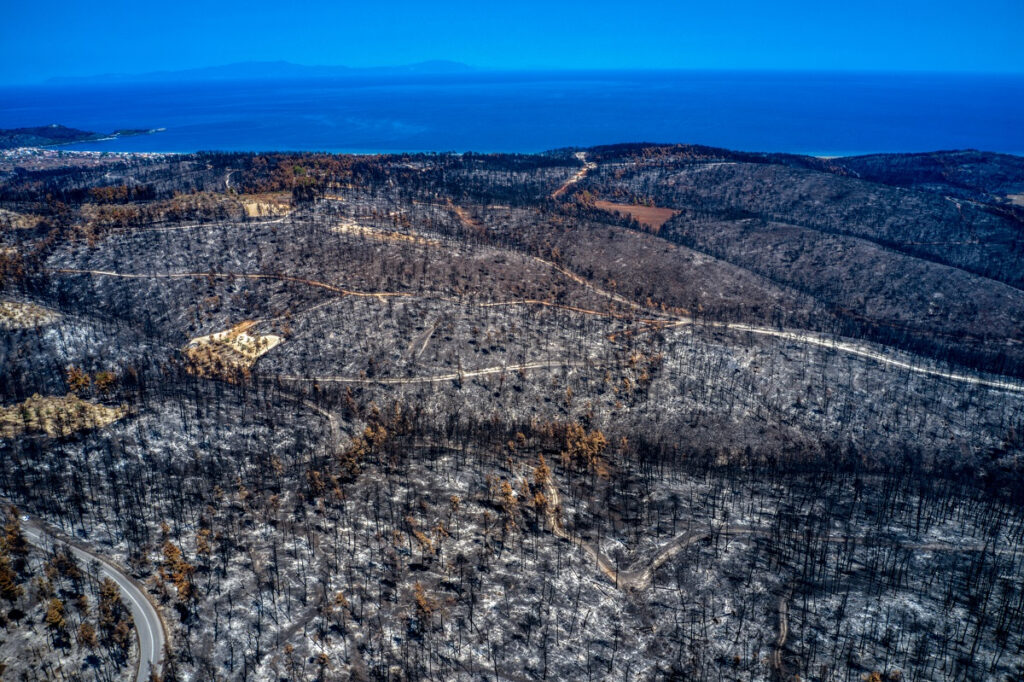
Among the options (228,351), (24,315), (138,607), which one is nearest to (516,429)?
(138,607)

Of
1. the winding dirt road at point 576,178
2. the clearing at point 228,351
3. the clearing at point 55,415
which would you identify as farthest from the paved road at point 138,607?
the winding dirt road at point 576,178

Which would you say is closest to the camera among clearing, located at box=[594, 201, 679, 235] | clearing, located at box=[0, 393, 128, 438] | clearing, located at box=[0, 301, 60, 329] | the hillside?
the hillside

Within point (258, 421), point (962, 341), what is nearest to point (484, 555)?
point (258, 421)

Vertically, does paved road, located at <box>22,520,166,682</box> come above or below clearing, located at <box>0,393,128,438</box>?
below

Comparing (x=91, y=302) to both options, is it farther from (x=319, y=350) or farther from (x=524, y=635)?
(x=524, y=635)

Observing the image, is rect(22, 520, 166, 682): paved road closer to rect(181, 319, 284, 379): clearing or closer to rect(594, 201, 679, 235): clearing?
rect(181, 319, 284, 379): clearing

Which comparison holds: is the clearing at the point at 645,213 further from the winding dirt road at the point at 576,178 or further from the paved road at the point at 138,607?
the paved road at the point at 138,607

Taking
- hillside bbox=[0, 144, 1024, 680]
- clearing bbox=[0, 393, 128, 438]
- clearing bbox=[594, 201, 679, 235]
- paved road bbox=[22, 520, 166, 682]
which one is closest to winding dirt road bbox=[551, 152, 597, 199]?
clearing bbox=[594, 201, 679, 235]

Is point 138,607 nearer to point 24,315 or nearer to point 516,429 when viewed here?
point 516,429
